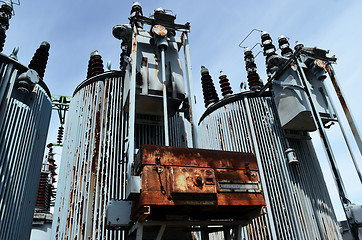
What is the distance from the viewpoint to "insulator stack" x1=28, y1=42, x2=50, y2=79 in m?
13.9

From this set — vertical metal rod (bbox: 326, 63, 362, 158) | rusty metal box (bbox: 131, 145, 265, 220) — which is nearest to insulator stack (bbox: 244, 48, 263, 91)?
vertical metal rod (bbox: 326, 63, 362, 158)

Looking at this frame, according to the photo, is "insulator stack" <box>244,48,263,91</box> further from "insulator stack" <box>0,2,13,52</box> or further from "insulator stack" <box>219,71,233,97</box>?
"insulator stack" <box>0,2,13,52</box>

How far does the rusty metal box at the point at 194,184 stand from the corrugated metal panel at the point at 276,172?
18.4ft

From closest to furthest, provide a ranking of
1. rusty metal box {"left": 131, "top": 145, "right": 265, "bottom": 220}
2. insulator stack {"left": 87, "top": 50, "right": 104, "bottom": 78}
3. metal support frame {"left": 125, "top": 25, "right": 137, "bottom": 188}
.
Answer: rusty metal box {"left": 131, "top": 145, "right": 265, "bottom": 220} < metal support frame {"left": 125, "top": 25, "right": 137, "bottom": 188} < insulator stack {"left": 87, "top": 50, "right": 104, "bottom": 78}

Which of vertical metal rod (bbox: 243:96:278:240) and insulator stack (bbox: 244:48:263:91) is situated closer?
vertical metal rod (bbox: 243:96:278:240)

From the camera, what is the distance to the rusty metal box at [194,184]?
5.69 meters

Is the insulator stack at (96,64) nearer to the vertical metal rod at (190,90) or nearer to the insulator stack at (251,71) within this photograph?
the vertical metal rod at (190,90)

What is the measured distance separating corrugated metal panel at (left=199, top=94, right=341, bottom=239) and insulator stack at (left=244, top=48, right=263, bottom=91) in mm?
2644

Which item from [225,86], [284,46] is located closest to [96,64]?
[225,86]

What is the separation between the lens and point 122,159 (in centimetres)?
1000

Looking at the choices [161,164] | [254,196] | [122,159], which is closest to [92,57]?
[122,159]

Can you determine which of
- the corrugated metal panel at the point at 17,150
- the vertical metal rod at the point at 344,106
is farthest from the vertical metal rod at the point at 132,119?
the vertical metal rod at the point at 344,106

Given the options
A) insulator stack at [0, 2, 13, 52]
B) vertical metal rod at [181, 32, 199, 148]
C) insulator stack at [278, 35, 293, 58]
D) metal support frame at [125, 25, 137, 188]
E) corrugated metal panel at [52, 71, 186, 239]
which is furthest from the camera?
insulator stack at [278, 35, 293, 58]

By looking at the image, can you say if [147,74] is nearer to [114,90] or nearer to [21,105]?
[114,90]
